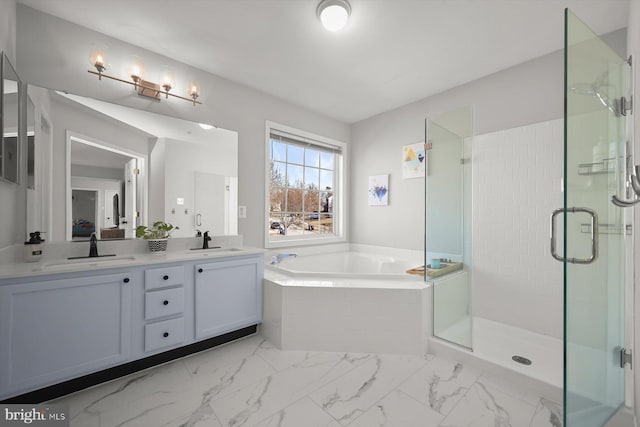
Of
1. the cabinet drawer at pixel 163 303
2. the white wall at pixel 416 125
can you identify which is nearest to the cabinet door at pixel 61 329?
the cabinet drawer at pixel 163 303

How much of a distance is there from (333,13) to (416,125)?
1.87 metres

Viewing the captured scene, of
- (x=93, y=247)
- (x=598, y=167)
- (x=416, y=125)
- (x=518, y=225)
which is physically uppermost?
(x=416, y=125)

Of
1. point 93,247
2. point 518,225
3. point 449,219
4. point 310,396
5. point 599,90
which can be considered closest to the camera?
point 599,90

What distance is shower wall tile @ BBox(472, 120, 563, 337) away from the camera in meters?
2.26

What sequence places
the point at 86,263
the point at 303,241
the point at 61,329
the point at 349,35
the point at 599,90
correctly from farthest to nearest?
the point at 303,241 < the point at 349,35 < the point at 86,263 < the point at 61,329 < the point at 599,90

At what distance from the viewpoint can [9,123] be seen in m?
1.61

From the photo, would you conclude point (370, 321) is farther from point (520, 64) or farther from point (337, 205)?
point (520, 64)

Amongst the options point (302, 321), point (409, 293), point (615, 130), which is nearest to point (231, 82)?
point (302, 321)

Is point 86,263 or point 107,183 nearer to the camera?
point 86,263

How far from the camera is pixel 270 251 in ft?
10.0

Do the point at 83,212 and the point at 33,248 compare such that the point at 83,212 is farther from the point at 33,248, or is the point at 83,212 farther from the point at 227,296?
the point at 227,296

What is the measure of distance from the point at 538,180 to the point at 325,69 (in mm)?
2221

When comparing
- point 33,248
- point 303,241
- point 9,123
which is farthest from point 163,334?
point 303,241

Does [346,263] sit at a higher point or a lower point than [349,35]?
lower
